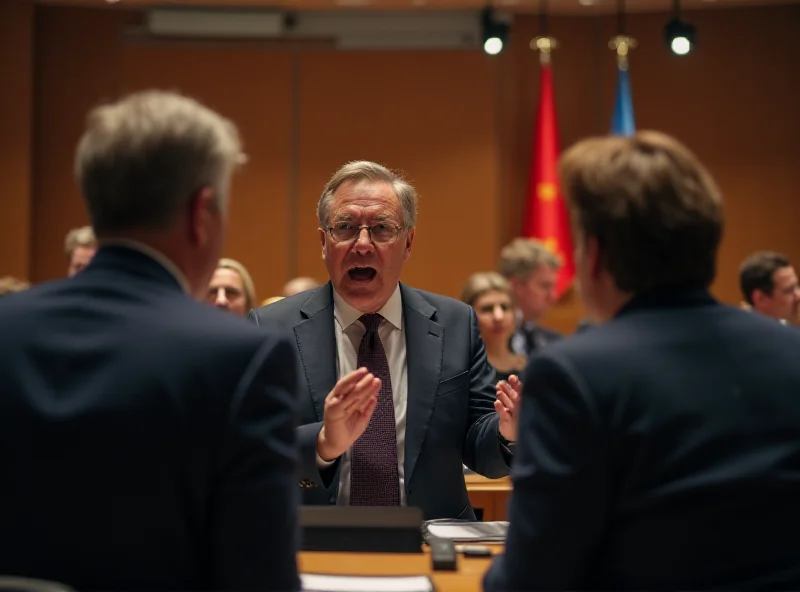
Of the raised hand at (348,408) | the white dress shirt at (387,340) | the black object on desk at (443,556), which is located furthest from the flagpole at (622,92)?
the black object on desk at (443,556)

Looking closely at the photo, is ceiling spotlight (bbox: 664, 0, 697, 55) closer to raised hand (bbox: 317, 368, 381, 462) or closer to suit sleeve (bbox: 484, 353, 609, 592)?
raised hand (bbox: 317, 368, 381, 462)

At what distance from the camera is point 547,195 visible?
841 cm

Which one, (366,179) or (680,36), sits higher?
(680,36)

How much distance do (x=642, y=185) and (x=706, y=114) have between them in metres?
7.59

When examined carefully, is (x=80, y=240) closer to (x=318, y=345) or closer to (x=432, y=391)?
(x=318, y=345)

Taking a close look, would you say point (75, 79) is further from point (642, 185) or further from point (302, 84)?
point (642, 185)

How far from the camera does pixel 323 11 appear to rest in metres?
8.45

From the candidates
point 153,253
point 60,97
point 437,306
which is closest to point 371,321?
point 437,306

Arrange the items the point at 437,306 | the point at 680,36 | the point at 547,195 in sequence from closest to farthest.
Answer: the point at 437,306 → the point at 680,36 → the point at 547,195

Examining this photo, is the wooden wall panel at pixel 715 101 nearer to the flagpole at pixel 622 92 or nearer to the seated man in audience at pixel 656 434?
the flagpole at pixel 622 92

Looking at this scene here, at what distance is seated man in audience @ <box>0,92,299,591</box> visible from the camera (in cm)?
147

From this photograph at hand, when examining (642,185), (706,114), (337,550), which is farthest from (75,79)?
(642,185)

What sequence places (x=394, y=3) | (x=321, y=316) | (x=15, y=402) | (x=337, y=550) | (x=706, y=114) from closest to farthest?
(x=15, y=402)
(x=337, y=550)
(x=321, y=316)
(x=394, y=3)
(x=706, y=114)

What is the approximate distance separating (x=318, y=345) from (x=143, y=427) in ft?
5.24
